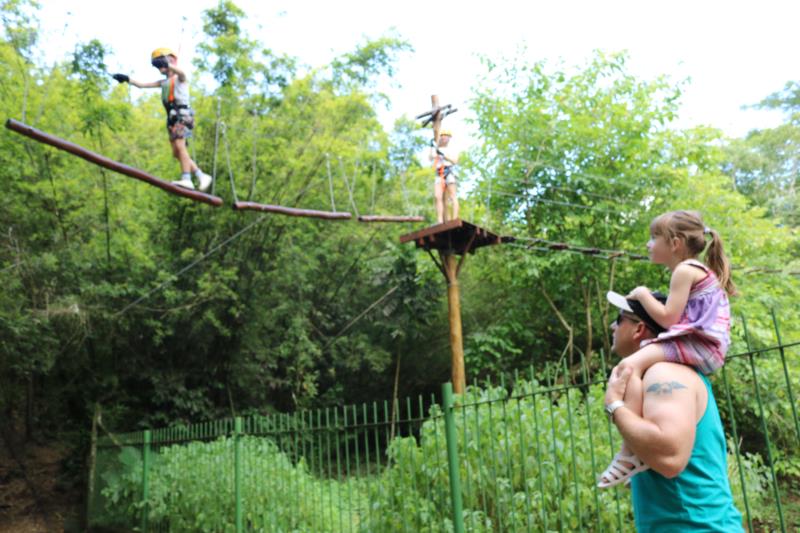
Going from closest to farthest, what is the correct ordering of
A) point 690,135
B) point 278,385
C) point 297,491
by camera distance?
point 297,491 < point 690,135 < point 278,385

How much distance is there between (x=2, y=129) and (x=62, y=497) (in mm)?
6851

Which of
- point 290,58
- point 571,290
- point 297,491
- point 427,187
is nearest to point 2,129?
point 290,58

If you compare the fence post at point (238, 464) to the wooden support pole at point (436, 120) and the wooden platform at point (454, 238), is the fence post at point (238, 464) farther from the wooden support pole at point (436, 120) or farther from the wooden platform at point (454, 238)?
the wooden support pole at point (436, 120)

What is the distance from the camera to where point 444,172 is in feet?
27.4

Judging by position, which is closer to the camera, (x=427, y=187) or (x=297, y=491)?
(x=297, y=491)

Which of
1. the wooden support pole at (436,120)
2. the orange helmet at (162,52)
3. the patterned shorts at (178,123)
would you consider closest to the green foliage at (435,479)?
the patterned shorts at (178,123)

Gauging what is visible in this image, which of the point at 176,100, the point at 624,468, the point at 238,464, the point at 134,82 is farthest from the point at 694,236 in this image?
the point at 238,464

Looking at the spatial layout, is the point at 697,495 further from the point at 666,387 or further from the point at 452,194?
the point at 452,194

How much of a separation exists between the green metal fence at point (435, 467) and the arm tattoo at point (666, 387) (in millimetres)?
574

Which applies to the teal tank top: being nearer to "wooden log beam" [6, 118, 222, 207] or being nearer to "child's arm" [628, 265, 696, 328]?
"child's arm" [628, 265, 696, 328]

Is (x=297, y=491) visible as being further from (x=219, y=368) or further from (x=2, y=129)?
(x=219, y=368)

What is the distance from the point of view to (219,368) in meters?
11.7

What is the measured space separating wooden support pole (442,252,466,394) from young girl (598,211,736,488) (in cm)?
660

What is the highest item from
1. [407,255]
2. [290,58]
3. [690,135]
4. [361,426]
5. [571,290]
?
[290,58]
